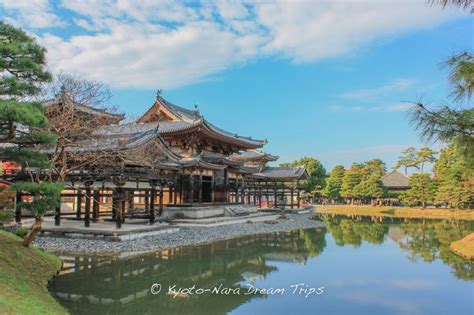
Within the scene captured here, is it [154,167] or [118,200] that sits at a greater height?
[154,167]

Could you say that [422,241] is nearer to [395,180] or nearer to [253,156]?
[253,156]

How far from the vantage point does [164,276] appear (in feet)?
35.8

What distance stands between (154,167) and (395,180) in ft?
146

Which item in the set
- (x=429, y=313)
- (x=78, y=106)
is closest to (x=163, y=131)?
(x=78, y=106)

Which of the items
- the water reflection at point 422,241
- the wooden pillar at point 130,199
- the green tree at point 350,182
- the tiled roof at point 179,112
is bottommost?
the water reflection at point 422,241

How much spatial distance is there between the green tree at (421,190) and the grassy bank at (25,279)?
42.8 m

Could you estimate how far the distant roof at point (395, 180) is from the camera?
5193 centimetres

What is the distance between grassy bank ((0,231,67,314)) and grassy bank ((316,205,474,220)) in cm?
3802

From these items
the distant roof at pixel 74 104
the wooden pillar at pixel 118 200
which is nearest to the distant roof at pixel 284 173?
the wooden pillar at pixel 118 200

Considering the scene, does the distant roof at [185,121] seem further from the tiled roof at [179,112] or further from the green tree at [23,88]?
the green tree at [23,88]

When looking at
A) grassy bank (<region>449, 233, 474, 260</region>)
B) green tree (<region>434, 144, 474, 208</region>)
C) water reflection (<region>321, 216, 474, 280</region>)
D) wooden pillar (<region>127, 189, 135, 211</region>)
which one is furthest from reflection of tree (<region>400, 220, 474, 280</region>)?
green tree (<region>434, 144, 474, 208</region>)

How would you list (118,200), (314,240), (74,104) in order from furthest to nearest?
(314,240)
(118,200)
(74,104)

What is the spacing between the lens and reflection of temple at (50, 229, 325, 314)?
8.28m

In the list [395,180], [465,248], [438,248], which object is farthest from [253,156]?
[465,248]
